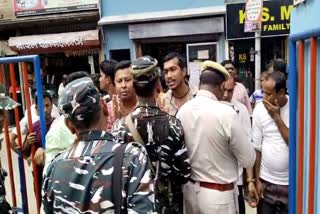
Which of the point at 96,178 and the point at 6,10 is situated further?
the point at 6,10


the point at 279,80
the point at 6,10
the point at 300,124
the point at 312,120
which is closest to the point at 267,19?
the point at 279,80

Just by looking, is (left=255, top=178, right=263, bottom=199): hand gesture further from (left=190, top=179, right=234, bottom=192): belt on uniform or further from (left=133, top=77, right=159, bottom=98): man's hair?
(left=133, top=77, right=159, bottom=98): man's hair

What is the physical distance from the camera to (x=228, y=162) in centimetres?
257

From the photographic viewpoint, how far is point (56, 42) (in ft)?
36.7

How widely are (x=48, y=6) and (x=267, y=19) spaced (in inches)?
235

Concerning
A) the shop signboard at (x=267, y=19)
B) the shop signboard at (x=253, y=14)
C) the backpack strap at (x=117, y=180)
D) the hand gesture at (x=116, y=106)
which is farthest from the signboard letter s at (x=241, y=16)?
the backpack strap at (x=117, y=180)

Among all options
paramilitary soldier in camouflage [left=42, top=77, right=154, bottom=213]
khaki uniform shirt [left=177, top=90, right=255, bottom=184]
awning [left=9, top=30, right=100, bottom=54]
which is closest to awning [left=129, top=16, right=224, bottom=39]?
awning [left=9, top=30, right=100, bottom=54]

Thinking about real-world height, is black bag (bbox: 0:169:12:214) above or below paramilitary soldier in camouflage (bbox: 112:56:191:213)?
below

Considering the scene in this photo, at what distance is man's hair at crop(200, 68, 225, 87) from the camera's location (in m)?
2.59

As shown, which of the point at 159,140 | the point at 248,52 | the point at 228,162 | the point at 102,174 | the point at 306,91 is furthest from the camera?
the point at 248,52

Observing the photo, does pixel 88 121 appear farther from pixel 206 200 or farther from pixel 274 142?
pixel 274 142

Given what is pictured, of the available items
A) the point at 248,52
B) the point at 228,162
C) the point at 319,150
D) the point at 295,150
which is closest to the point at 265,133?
the point at 228,162

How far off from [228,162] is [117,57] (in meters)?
9.01

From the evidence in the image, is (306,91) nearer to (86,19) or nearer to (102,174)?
(102,174)
